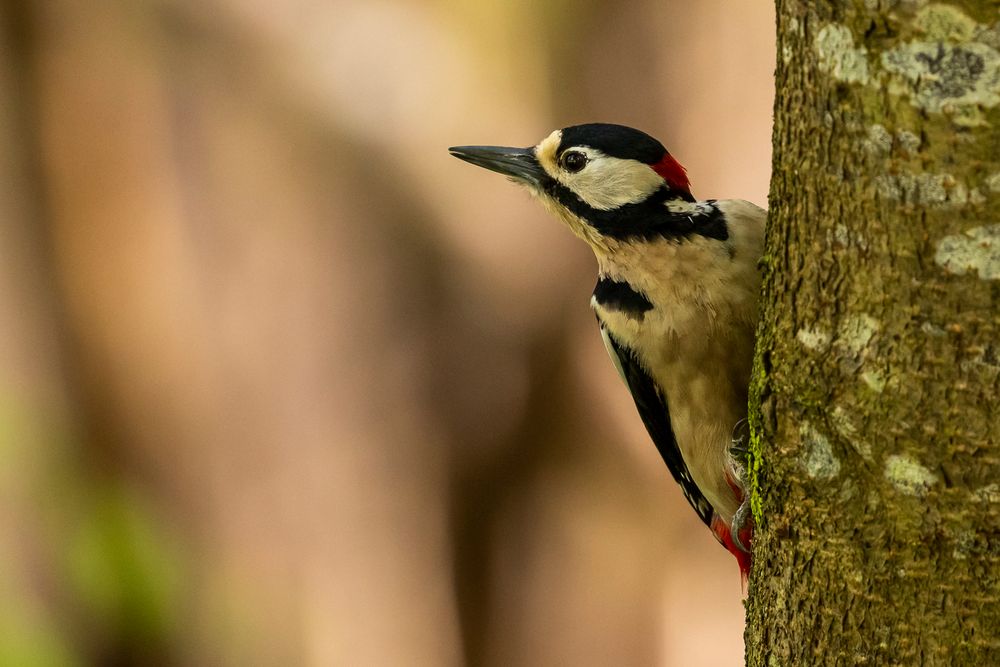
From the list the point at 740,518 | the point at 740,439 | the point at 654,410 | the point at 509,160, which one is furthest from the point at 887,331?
the point at 509,160

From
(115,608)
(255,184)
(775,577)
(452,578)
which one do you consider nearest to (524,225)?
(255,184)

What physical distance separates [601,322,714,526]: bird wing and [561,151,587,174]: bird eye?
37 centimetres

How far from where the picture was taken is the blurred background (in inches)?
173

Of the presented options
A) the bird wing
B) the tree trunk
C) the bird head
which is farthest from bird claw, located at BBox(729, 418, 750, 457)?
the tree trunk

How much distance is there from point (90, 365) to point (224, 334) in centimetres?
52

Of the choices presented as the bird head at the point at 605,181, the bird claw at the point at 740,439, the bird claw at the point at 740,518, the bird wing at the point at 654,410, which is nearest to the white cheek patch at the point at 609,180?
the bird head at the point at 605,181

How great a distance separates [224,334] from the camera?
449cm

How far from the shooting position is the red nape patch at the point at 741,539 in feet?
8.74

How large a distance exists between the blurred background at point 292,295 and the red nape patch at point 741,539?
1803 millimetres

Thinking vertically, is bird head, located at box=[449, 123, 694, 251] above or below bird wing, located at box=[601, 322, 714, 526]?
above

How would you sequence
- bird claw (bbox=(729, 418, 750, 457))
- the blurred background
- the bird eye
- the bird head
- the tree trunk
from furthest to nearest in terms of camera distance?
the blurred background → the bird eye → the bird head → bird claw (bbox=(729, 418, 750, 457)) → the tree trunk

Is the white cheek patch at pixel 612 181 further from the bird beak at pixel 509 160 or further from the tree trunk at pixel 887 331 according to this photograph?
the tree trunk at pixel 887 331

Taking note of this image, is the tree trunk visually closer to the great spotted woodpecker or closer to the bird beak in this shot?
the great spotted woodpecker

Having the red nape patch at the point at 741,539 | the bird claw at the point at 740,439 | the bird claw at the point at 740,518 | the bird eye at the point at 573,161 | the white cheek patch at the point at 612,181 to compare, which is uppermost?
the bird eye at the point at 573,161
